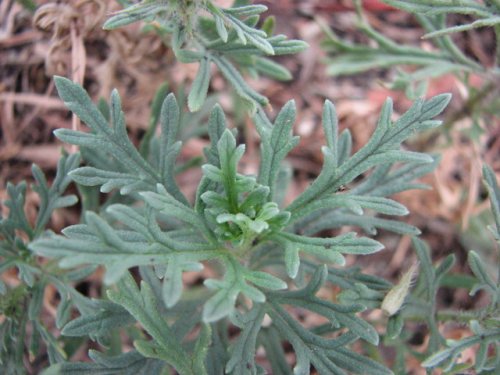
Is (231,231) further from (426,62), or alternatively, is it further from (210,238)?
(426,62)

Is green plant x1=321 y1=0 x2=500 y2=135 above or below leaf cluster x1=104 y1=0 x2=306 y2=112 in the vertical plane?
below

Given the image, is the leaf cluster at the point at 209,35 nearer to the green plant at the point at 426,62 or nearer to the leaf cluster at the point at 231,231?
the leaf cluster at the point at 231,231

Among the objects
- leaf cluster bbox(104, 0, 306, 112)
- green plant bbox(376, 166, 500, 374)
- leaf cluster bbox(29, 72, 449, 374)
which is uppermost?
leaf cluster bbox(104, 0, 306, 112)

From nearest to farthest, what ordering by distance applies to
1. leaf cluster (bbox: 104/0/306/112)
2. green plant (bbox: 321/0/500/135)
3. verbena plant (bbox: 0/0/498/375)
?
1. verbena plant (bbox: 0/0/498/375)
2. leaf cluster (bbox: 104/0/306/112)
3. green plant (bbox: 321/0/500/135)

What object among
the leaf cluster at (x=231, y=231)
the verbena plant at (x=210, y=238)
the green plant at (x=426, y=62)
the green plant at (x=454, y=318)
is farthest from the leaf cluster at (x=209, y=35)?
the green plant at (x=454, y=318)

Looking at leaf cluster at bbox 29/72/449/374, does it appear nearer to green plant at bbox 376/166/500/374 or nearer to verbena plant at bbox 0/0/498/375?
verbena plant at bbox 0/0/498/375

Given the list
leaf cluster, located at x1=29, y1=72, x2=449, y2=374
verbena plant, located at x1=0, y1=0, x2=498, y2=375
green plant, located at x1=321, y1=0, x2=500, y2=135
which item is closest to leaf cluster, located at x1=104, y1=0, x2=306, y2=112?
verbena plant, located at x1=0, y1=0, x2=498, y2=375

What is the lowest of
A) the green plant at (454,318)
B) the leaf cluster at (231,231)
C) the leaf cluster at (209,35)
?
the green plant at (454,318)

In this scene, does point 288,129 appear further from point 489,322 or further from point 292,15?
point 292,15

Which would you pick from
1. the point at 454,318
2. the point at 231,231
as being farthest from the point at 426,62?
the point at 231,231
